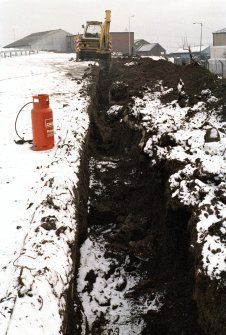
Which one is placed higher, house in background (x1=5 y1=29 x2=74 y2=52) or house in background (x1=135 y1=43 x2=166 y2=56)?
house in background (x1=5 y1=29 x2=74 y2=52)

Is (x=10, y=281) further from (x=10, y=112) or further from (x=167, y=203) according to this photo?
(x=10, y=112)

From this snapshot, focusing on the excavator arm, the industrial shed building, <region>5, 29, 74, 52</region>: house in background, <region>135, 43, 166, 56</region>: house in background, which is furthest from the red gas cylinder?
<region>135, 43, 166, 56</region>: house in background

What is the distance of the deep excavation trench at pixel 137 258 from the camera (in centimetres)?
351

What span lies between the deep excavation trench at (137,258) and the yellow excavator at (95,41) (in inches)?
542

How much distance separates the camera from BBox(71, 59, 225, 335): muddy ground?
11.6 ft

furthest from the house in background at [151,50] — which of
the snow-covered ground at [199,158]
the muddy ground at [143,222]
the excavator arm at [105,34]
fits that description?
the snow-covered ground at [199,158]

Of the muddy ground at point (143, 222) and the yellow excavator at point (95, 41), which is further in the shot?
the yellow excavator at point (95, 41)

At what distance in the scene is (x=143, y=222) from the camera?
16.5ft

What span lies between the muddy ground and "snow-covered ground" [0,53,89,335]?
0.74 meters

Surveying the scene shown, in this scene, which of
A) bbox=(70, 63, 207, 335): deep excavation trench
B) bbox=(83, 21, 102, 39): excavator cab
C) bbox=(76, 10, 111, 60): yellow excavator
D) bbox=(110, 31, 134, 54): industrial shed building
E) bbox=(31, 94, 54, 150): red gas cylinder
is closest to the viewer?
bbox=(70, 63, 207, 335): deep excavation trench

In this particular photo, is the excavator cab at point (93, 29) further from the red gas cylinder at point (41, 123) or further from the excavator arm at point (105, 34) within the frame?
the red gas cylinder at point (41, 123)

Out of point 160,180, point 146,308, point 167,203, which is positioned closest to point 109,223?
point 160,180

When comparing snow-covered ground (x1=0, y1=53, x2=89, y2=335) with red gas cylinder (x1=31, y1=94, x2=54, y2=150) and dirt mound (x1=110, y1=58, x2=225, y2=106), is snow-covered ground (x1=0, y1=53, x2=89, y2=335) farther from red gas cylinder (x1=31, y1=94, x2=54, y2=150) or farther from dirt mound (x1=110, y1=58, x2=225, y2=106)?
dirt mound (x1=110, y1=58, x2=225, y2=106)

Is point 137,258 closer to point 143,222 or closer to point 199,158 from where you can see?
point 143,222
